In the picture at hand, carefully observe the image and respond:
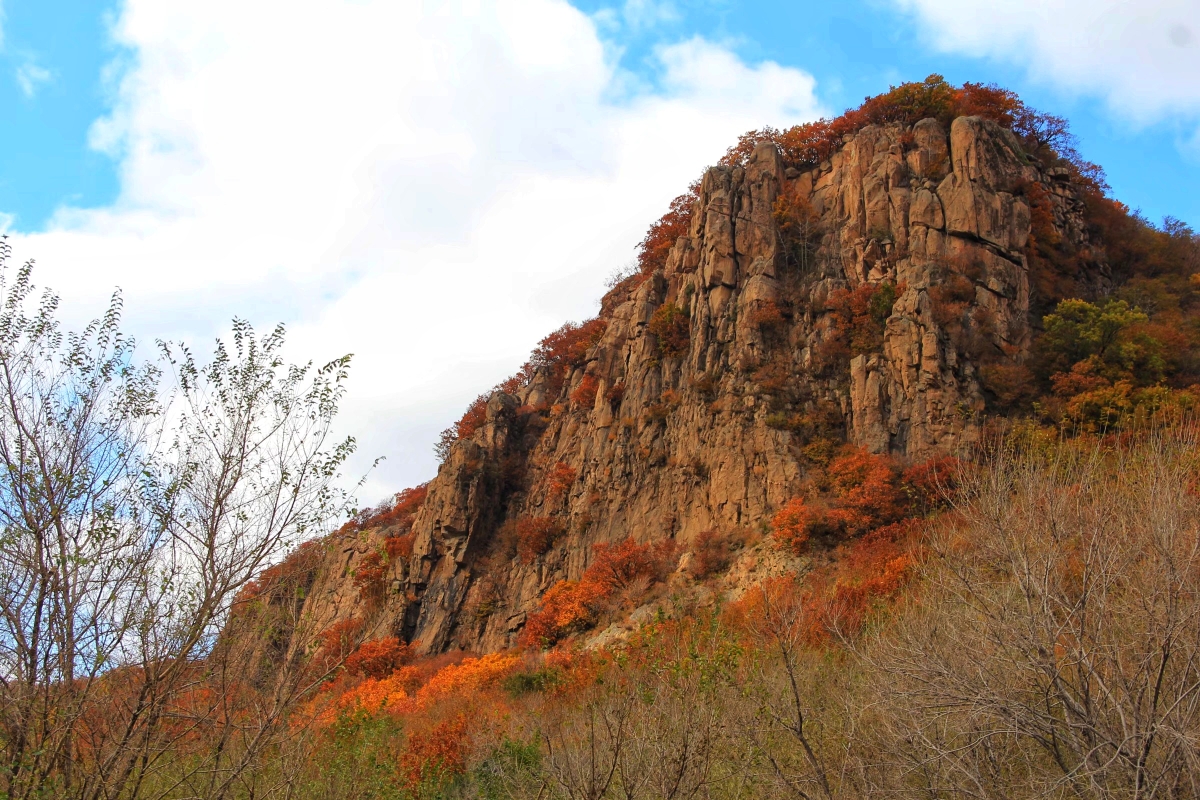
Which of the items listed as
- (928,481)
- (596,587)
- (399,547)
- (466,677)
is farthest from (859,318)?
(399,547)

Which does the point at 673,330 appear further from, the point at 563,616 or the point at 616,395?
the point at 563,616

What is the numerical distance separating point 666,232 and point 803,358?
14.4 metres

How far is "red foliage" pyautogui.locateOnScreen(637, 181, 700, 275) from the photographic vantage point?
44094 mm

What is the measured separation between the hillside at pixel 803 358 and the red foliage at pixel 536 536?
92 millimetres

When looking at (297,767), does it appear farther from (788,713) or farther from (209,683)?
(788,713)

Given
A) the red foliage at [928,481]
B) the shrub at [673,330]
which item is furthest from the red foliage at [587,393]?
the red foliage at [928,481]

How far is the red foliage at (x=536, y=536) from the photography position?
36.4 meters

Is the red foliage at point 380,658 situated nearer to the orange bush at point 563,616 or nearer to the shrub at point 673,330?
the orange bush at point 563,616

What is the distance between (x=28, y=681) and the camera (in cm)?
1022

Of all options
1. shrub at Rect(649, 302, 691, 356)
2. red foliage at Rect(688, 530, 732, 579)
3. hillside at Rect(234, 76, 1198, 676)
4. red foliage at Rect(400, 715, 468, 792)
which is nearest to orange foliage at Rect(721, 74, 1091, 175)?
hillside at Rect(234, 76, 1198, 676)

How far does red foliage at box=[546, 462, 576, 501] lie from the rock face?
23cm

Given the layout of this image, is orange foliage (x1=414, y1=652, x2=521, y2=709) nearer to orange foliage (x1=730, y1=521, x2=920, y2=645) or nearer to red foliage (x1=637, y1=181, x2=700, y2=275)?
orange foliage (x1=730, y1=521, x2=920, y2=645)

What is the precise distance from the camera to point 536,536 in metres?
36.5

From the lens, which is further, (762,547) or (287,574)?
(762,547)
